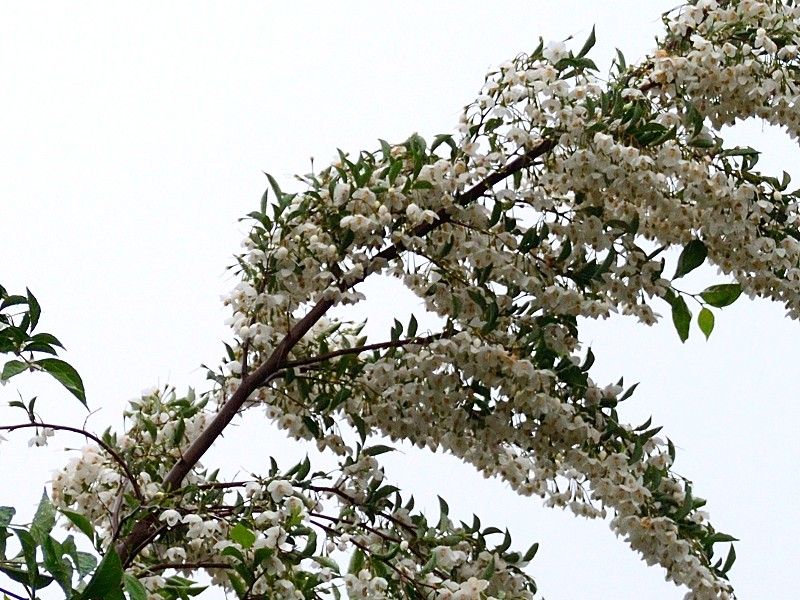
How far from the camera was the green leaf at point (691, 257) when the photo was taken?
1.79 metres

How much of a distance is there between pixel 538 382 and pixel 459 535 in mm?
253

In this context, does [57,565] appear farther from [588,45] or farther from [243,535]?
[588,45]

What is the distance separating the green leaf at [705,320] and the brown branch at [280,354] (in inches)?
12.9

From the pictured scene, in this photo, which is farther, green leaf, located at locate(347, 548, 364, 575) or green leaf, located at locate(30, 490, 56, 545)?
green leaf, located at locate(347, 548, 364, 575)

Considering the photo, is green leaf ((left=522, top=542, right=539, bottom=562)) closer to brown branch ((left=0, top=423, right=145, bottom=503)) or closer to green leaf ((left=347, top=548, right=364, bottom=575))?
green leaf ((left=347, top=548, right=364, bottom=575))

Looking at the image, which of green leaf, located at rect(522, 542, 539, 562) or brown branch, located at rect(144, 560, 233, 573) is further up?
green leaf, located at rect(522, 542, 539, 562)

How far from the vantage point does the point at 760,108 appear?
1.80 m

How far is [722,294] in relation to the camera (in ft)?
5.71

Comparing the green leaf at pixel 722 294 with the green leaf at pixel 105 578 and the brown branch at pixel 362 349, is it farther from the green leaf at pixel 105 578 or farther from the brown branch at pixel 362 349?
the green leaf at pixel 105 578

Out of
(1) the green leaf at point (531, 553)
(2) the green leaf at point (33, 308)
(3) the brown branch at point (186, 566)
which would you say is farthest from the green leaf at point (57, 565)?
(1) the green leaf at point (531, 553)

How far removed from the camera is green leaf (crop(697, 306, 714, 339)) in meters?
1.76

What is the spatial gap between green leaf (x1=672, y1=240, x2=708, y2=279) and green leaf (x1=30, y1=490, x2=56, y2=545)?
989 mm

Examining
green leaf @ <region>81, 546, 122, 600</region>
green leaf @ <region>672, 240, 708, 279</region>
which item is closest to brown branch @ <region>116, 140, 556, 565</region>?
green leaf @ <region>672, 240, 708, 279</region>

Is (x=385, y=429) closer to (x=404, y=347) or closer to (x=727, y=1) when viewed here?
(x=404, y=347)
